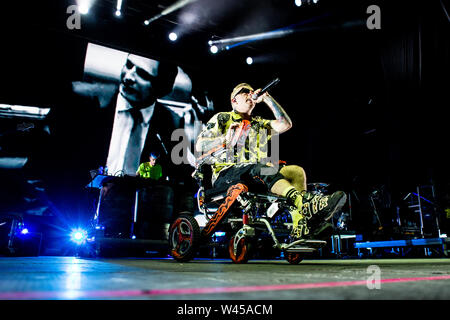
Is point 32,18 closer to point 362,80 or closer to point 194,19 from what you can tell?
point 194,19

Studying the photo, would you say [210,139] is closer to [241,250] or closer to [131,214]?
[241,250]

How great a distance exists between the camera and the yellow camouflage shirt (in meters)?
2.60

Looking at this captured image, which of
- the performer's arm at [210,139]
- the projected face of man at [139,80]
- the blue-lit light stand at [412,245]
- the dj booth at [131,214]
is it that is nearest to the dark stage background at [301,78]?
the projected face of man at [139,80]

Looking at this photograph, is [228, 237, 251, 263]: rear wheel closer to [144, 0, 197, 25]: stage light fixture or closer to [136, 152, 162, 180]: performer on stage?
[136, 152, 162, 180]: performer on stage

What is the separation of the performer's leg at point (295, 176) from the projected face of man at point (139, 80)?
4.99m

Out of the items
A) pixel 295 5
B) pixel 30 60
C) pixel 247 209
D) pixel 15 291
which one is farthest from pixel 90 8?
pixel 15 291

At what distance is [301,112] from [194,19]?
3484 millimetres

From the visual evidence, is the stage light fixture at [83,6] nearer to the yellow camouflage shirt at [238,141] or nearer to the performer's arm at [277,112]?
the yellow camouflage shirt at [238,141]

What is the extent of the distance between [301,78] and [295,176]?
563 centimetres

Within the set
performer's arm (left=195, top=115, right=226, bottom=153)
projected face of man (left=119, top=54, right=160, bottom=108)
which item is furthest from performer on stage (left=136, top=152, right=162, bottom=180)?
performer's arm (left=195, top=115, right=226, bottom=153)

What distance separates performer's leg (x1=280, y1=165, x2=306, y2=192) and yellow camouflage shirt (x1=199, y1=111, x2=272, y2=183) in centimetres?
26

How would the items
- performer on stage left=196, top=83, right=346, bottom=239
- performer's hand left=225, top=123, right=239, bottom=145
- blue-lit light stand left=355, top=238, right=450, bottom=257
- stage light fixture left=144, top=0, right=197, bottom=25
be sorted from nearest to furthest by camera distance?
1. performer on stage left=196, top=83, right=346, bottom=239
2. performer's hand left=225, top=123, right=239, bottom=145
3. blue-lit light stand left=355, top=238, right=450, bottom=257
4. stage light fixture left=144, top=0, right=197, bottom=25

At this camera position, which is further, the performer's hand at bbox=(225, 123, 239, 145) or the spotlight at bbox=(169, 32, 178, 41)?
Answer: the spotlight at bbox=(169, 32, 178, 41)

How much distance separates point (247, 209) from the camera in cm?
236
